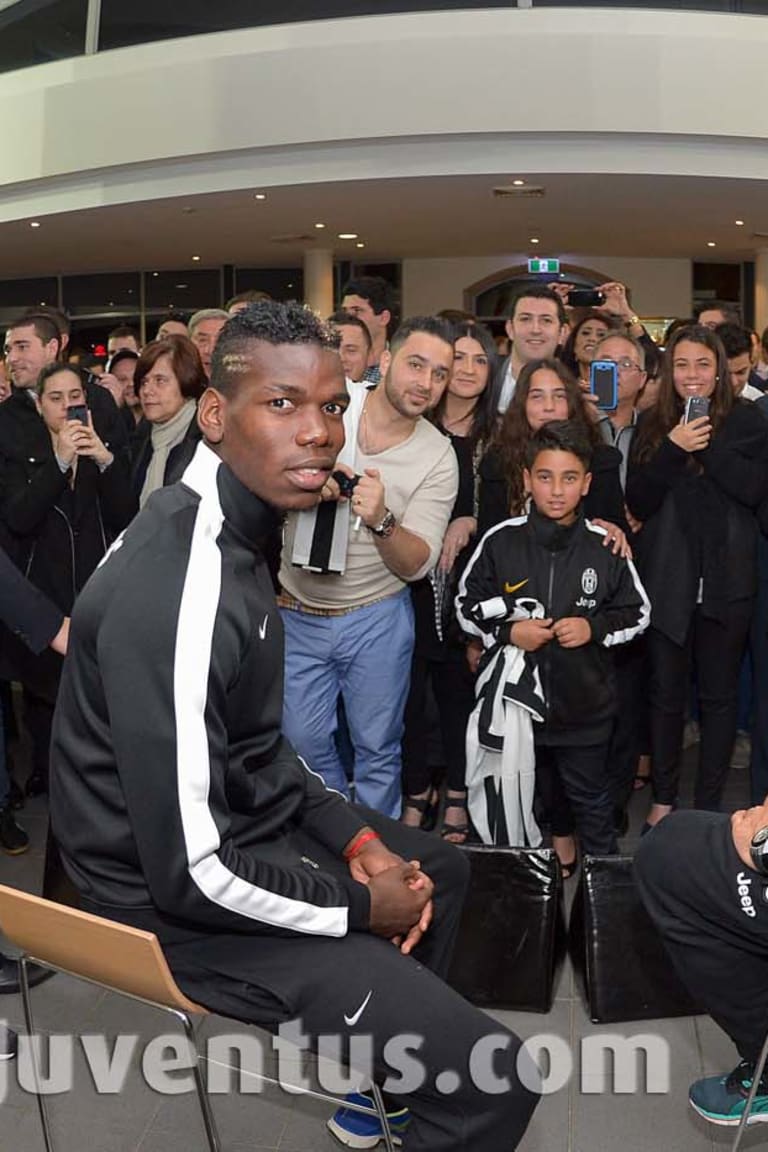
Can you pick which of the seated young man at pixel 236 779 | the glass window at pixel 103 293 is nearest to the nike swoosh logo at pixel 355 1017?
the seated young man at pixel 236 779

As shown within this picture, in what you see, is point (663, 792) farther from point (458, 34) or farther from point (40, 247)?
point (40, 247)

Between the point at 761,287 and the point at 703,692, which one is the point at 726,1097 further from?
the point at 761,287

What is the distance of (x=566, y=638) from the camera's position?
3320mm

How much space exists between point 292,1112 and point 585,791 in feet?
4.09

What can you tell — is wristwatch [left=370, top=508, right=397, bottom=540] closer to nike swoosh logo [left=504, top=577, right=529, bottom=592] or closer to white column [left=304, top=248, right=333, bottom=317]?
nike swoosh logo [left=504, top=577, right=529, bottom=592]

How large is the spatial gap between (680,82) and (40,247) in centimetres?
793

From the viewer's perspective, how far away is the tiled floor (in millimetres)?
2412

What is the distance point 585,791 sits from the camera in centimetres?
343

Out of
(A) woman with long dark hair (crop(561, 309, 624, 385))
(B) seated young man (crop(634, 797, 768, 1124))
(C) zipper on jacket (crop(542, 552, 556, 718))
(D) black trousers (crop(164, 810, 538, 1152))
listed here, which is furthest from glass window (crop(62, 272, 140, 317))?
(D) black trousers (crop(164, 810, 538, 1152))

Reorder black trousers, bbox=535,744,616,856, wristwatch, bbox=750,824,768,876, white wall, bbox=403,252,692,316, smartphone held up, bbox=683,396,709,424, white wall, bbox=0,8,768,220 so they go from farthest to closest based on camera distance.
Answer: white wall, bbox=403,252,692,316
white wall, bbox=0,8,768,220
smartphone held up, bbox=683,396,709,424
black trousers, bbox=535,744,616,856
wristwatch, bbox=750,824,768,876

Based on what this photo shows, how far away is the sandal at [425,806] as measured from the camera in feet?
12.8

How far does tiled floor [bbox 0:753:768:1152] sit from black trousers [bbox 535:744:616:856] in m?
0.66

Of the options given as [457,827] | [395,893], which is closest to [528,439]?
[457,827]

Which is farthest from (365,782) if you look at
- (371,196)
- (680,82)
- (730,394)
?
(371,196)
